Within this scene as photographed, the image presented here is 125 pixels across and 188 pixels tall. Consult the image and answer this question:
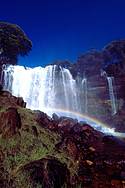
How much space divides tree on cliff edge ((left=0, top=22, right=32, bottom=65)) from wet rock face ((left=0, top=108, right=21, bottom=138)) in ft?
112

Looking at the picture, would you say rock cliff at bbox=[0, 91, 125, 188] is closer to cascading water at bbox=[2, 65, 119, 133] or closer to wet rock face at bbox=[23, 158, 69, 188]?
wet rock face at bbox=[23, 158, 69, 188]

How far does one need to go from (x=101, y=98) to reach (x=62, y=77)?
7.15 m

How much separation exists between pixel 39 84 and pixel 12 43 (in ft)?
26.9

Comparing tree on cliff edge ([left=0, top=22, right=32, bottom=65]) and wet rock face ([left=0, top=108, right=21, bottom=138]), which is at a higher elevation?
tree on cliff edge ([left=0, top=22, right=32, bottom=65])

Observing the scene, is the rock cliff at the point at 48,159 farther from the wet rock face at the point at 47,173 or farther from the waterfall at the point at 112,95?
the waterfall at the point at 112,95

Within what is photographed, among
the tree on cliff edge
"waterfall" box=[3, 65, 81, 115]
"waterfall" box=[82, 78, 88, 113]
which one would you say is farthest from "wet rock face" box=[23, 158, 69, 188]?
the tree on cliff edge

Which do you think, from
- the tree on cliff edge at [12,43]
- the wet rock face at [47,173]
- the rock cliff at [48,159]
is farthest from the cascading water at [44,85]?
the wet rock face at [47,173]

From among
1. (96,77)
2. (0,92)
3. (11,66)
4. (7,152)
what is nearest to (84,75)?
Result: (96,77)

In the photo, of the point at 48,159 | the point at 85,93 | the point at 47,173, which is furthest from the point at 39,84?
the point at 47,173

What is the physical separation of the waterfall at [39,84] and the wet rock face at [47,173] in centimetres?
3383

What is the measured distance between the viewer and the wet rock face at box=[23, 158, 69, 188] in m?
5.13

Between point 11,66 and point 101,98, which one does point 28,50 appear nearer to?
point 11,66

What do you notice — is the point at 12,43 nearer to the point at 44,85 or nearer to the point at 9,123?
the point at 44,85

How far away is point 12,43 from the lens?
40.6 meters
